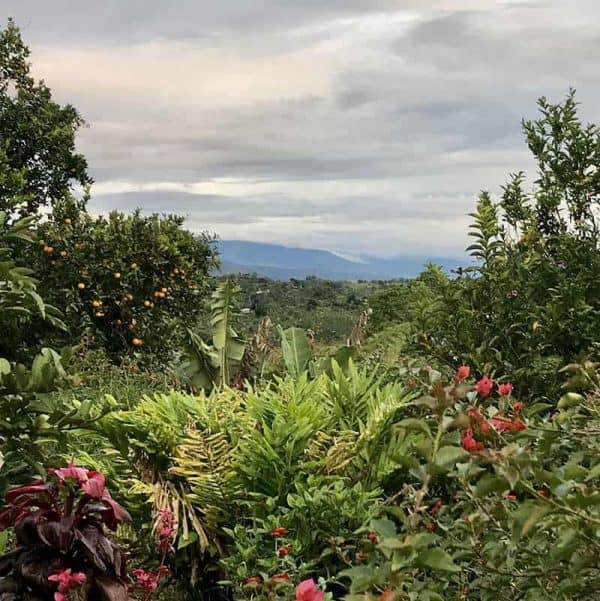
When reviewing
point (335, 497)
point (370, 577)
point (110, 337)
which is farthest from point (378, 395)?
point (110, 337)

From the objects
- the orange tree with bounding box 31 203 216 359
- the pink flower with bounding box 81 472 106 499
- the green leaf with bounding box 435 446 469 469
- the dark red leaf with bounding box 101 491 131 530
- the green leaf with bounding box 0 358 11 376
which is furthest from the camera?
the orange tree with bounding box 31 203 216 359

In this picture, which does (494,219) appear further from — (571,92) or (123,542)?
(123,542)

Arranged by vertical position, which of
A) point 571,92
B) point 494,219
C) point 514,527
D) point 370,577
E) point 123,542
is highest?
point 571,92

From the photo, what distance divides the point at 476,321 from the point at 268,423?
6.76 ft

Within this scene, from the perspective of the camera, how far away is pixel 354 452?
416 centimetres

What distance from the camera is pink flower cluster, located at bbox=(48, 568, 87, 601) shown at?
7.68ft

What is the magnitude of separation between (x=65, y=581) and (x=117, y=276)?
357 inches

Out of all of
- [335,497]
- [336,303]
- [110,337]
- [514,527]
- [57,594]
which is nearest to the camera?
[514,527]

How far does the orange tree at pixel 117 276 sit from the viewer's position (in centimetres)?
1130

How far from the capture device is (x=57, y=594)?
2.35 metres

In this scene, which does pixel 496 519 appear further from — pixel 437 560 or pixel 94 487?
pixel 94 487

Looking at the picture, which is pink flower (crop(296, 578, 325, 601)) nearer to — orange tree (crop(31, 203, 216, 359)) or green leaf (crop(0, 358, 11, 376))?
green leaf (crop(0, 358, 11, 376))

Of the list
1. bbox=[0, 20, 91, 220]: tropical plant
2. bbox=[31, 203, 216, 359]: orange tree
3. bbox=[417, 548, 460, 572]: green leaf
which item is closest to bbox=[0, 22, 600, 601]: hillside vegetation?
bbox=[417, 548, 460, 572]: green leaf

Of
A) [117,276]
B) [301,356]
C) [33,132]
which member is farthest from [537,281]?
[33,132]
